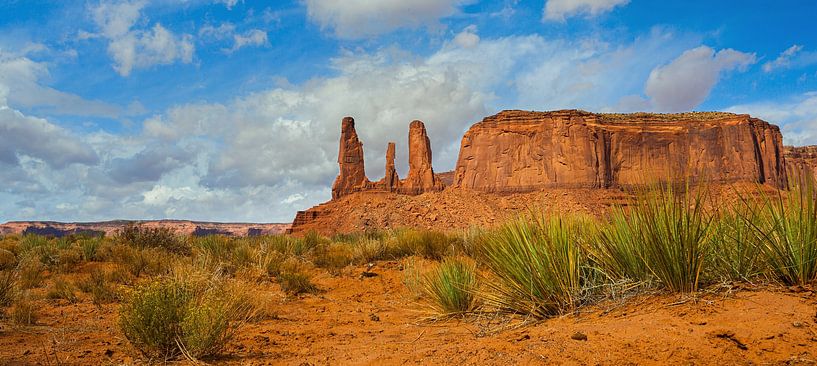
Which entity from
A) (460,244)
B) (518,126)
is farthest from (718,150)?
(460,244)

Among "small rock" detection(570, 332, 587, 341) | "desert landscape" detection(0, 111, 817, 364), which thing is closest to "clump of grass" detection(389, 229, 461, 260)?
"desert landscape" detection(0, 111, 817, 364)

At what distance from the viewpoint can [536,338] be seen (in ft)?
11.8

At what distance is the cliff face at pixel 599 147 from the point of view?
71188 millimetres

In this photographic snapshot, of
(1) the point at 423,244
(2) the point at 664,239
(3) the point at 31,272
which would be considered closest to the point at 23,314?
(3) the point at 31,272

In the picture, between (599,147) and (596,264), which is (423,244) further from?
(599,147)

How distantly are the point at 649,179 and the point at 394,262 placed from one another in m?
9.02

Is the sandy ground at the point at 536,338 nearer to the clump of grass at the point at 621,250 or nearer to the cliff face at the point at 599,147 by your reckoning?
the clump of grass at the point at 621,250

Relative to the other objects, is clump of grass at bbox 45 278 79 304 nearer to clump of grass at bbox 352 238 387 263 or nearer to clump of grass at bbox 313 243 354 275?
clump of grass at bbox 313 243 354 275

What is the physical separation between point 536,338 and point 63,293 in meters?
8.52

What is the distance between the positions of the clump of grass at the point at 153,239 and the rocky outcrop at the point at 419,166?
64698 millimetres

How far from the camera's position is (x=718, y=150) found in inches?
2840

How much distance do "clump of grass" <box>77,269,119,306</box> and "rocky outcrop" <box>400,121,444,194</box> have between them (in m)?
69.4

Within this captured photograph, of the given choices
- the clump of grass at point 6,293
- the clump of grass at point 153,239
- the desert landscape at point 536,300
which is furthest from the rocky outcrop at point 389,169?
the clump of grass at point 6,293

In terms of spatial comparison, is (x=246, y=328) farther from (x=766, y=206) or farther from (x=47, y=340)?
(x=766, y=206)
